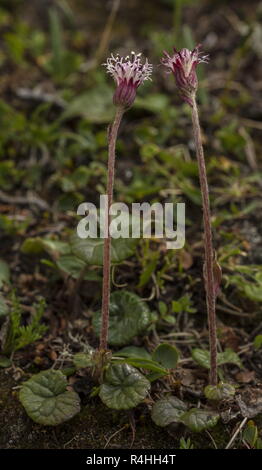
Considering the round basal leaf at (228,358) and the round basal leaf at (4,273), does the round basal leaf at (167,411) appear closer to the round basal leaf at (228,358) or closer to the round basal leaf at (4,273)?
the round basal leaf at (228,358)

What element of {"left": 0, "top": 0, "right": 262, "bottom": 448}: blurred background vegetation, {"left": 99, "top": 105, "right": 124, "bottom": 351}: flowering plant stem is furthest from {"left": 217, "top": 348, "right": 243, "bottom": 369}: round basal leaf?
{"left": 99, "top": 105, "right": 124, "bottom": 351}: flowering plant stem

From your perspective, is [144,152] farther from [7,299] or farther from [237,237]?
[7,299]

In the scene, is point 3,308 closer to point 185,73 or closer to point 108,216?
point 108,216

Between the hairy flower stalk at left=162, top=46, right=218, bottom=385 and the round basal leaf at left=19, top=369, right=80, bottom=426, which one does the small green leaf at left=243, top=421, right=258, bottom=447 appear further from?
the round basal leaf at left=19, top=369, right=80, bottom=426

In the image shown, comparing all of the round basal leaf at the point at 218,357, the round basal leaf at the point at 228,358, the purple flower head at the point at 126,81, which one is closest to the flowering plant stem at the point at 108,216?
the purple flower head at the point at 126,81

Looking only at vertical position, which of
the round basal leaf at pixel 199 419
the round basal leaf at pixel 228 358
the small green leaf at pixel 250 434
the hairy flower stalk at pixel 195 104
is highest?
the hairy flower stalk at pixel 195 104

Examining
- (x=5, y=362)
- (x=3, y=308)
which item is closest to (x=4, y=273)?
(x=3, y=308)
